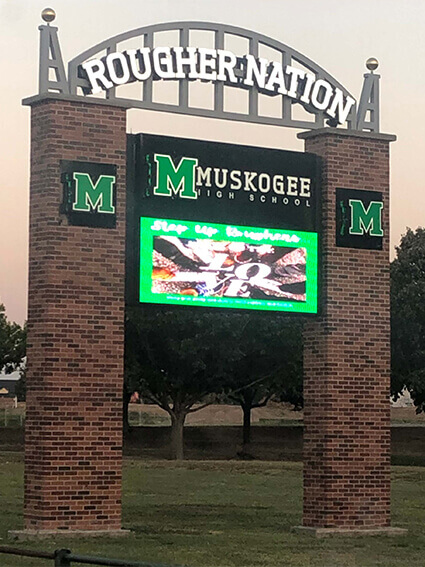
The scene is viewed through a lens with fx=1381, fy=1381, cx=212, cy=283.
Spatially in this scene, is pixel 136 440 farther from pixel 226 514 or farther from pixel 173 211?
pixel 173 211

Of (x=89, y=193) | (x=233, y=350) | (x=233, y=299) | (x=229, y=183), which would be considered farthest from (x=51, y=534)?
(x=233, y=350)

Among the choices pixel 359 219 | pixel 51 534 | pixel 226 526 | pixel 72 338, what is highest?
pixel 359 219

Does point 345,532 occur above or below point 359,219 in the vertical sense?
below

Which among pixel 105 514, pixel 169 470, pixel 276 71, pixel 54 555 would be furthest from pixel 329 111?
pixel 169 470

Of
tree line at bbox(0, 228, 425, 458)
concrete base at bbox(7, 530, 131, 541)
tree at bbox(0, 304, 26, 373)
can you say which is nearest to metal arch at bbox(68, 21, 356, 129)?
concrete base at bbox(7, 530, 131, 541)

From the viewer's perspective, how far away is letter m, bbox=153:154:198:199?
930 inches

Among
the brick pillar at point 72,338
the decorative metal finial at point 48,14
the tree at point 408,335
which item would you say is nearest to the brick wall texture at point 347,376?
the brick pillar at point 72,338

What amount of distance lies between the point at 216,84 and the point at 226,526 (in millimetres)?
8353

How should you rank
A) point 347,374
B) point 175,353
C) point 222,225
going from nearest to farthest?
point 222,225 < point 347,374 < point 175,353

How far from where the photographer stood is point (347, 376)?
25.1 meters

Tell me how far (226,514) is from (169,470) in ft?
68.0

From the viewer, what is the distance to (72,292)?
22812 mm

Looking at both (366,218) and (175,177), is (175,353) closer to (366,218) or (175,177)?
(366,218)

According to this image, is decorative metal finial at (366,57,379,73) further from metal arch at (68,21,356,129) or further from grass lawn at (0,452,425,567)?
grass lawn at (0,452,425,567)
